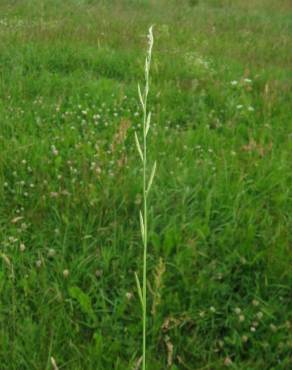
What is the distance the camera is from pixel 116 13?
8.55 m

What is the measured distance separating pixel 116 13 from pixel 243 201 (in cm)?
660

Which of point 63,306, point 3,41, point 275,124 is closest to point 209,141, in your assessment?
point 275,124

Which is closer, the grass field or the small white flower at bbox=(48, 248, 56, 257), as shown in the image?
the grass field

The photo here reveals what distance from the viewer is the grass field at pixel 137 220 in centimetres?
211

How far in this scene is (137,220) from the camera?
2762 mm

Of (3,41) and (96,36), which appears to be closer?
(3,41)

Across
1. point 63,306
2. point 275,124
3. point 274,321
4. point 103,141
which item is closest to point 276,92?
point 275,124

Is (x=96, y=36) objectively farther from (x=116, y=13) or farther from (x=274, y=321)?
→ (x=274, y=321)

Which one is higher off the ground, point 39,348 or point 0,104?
point 0,104

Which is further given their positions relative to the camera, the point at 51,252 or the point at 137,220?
the point at 137,220

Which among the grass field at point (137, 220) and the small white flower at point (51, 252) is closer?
the grass field at point (137, 220)

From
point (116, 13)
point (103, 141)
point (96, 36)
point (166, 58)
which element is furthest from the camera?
point (116, 13)

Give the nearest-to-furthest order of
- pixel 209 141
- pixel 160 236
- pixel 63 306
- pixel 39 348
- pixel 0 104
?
1. pixel 39 348
2. pixel 63 306
3. pixel 160 236
4. pixel 209 141
5. pixel 0 104

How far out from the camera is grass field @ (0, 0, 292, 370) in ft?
6.91
